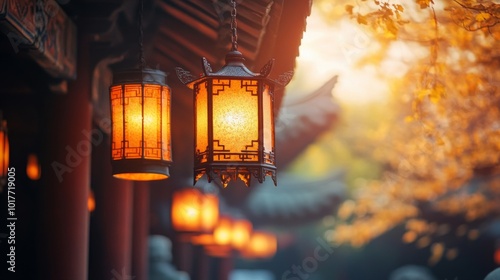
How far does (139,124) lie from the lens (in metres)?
7.00

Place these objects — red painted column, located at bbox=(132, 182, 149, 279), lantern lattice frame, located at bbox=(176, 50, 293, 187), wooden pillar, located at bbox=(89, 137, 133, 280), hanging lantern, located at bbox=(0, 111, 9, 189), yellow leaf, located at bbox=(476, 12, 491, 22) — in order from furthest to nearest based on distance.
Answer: red painted column, located at bbox=(132, 182, 149, 279) → hanging lantern, located at bbox=(0, 111, 9, 189) → wooden pillar, located at bbox=(89, 137, 133, 280) → yellow leaf, located at bbox=(476, 12, 491, 22) → lantern lattice frame, located at bbox=(176, 50, 293, 187)

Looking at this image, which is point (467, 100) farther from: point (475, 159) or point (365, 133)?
point (365, 133)

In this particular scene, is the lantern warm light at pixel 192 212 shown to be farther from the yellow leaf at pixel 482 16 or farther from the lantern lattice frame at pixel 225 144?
the lantern lattice frame at pixel 225 144

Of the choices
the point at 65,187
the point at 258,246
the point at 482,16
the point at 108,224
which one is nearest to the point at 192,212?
the point at 108,224

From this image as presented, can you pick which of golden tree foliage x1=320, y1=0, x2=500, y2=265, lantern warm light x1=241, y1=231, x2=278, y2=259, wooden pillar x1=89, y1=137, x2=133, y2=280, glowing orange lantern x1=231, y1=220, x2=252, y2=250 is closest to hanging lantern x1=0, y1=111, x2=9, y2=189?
wooden pillar x1=89, y1=137, x2=133, y2=280

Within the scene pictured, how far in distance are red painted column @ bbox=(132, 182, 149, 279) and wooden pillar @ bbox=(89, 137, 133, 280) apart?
200cm

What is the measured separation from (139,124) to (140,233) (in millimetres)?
5929

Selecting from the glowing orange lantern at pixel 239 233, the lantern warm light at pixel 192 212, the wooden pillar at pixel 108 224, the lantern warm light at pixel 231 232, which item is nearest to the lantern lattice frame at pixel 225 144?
the wooden pillar at pixel 108 224

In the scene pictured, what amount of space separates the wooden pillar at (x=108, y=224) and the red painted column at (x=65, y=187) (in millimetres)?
1712

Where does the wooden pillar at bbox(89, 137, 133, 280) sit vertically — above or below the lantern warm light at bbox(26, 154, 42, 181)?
below

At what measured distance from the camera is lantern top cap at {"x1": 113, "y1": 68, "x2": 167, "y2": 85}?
707 centimetres

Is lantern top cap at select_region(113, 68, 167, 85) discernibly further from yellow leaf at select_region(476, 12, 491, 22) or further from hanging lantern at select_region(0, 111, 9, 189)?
hanging lantern at select_region(0, 111, 9, 189)

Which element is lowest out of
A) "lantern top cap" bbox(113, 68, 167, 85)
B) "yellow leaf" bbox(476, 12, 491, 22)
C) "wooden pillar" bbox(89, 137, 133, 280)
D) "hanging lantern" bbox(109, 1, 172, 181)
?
"wooden pillar" bbox(89, 137, 133, 280)

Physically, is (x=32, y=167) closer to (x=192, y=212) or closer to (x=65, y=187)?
(x=65, y=187)
